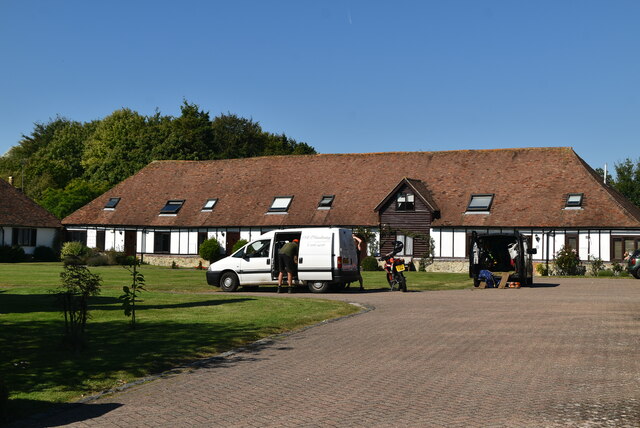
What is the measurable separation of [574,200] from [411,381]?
3565cm

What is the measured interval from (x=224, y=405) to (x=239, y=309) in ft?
33.4

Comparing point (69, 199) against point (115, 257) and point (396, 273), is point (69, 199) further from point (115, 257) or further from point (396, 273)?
point (396, 273)

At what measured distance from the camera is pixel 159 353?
458 inches

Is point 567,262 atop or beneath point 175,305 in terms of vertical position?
atop

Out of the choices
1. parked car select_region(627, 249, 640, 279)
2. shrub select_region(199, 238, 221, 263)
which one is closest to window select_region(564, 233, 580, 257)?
parked car select_region(627, 249, 640, 279)

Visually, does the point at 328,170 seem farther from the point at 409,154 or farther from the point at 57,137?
the point at 57,137

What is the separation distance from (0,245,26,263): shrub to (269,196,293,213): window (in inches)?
703

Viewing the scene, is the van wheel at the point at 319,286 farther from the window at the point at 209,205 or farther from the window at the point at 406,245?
the window at the point at 209,205

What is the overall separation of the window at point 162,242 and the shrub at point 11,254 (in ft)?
30.0

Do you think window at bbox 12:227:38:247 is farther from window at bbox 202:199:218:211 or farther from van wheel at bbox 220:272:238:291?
van wheel at bbox 220:272:238:291

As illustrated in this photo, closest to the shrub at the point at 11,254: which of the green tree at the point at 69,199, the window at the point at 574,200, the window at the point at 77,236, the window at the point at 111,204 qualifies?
the window at the point at 77,236

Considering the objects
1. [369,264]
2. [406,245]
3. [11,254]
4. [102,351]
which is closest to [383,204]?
[406,245]

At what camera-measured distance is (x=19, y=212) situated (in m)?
54.8

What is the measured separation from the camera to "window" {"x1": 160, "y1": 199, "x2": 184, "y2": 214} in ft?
172
